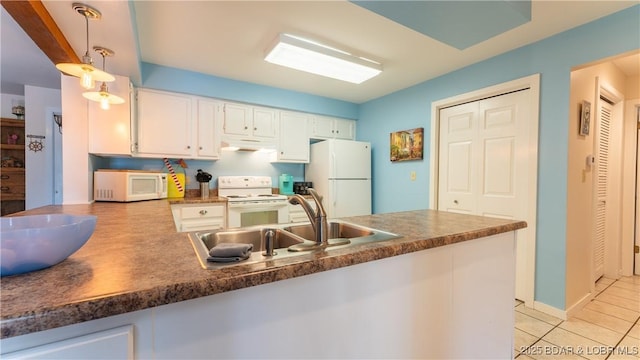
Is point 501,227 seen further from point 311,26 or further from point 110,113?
point 110,113

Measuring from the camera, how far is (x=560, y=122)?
2.13 meters

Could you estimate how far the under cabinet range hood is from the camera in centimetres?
324

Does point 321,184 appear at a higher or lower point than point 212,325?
higher

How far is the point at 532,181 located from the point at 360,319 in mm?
2243

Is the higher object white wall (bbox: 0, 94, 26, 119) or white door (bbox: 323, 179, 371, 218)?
white wall (bbox: 0, 94, 26, 119)

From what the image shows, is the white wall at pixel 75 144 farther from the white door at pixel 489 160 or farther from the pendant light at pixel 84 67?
the white door at pixel 489 160

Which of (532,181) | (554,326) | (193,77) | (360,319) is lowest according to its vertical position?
(554,326)

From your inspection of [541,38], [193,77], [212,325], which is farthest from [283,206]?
[541,38]

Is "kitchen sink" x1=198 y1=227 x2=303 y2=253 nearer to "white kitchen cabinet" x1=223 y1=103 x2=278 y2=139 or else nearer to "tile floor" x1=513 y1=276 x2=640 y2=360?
"tile floor" x1=513 y1=276 x2=640 y2=360

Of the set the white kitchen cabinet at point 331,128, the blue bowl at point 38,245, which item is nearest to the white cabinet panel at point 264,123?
the white kitchen cabinet at point 331,128

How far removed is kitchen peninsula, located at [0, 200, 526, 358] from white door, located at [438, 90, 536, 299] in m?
1.25

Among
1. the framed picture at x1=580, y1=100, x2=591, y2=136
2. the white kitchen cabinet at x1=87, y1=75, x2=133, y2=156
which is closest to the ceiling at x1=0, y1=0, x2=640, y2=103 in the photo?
the white kitchen cabinet at x1=87, y1=75, x2=133, y2=156

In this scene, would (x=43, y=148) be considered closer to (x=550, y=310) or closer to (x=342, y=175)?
→ (x=342, y=175)

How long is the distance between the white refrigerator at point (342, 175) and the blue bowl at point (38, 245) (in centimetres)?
289
